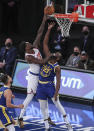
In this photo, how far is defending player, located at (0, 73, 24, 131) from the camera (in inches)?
374

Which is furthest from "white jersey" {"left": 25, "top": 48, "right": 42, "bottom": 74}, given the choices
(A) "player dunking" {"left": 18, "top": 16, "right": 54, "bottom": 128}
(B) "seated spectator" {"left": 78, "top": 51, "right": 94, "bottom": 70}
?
(B) "seated spectator" {"left": 78, "top": 51, "right": 94, "bottom": 70}

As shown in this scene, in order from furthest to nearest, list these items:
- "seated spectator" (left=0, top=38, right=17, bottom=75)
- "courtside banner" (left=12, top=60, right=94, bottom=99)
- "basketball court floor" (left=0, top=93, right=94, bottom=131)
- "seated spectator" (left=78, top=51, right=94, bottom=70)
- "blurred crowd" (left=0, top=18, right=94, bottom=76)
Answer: "seated spectator" (left=0, top=38, right=17, bottom=75)
"blurred crowd" (left=0, top=18, right=94, bottom=76)
"seated spectator" (left=78, top=51, right=94, bottom=70)
"courtside banner" (left=12, top=60, right=94, bottom=99)
"basketball court floor" (left=0, top=93, right=94, bottom=131)

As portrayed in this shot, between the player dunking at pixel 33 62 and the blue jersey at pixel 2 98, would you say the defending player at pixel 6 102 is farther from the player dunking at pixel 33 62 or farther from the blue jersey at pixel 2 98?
the player dunking at pixel 33 62

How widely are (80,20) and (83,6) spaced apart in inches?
18.7

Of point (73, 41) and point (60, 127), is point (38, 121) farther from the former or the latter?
point (73, 41)

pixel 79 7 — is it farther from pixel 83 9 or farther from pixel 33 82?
pixel 33 82

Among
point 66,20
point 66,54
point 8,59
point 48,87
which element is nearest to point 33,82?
point 48,87

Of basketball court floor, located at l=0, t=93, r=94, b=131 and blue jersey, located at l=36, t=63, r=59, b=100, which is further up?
blue jersey, located at l=36, t=63, r=59, b=100

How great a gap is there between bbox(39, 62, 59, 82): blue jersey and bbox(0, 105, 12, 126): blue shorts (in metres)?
1.81

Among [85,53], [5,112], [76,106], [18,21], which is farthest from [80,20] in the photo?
[18,21]

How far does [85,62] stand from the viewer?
52.4ft

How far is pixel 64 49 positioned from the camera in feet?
56.9

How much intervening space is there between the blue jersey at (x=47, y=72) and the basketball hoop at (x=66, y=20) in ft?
11.1

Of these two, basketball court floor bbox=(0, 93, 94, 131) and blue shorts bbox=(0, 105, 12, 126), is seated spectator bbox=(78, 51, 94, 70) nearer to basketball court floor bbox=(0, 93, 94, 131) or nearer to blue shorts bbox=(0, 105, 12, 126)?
basketball court floor bbox=(0, 93, 94, 131)
